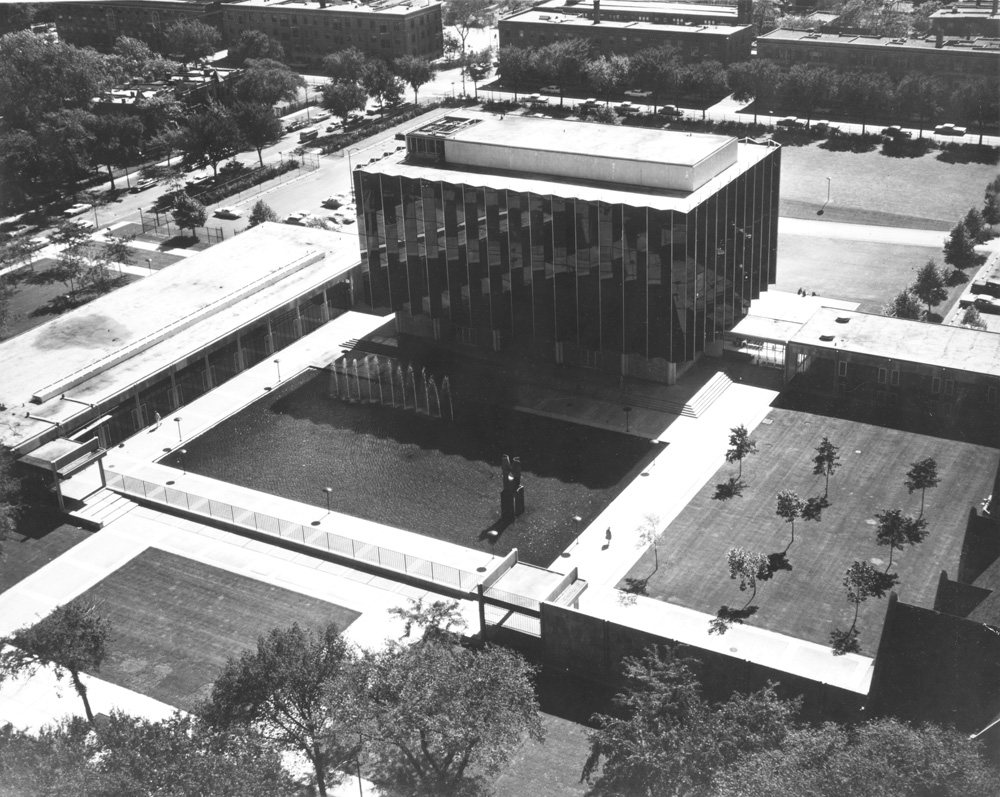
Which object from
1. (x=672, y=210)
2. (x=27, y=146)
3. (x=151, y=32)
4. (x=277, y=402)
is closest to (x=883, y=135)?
(x=672, y=210)

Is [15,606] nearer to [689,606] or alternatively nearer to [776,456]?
[689,606]

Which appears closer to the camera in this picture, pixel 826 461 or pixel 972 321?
pixel 826 461

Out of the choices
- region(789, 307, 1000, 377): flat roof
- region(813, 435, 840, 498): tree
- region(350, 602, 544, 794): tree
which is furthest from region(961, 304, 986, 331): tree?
region(350, 602, 544, 794): tree

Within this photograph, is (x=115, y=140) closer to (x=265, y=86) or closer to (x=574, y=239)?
(x=265, y=86)

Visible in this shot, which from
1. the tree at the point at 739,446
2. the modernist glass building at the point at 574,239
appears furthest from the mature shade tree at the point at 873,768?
the modernist glass building at the point at 574,239

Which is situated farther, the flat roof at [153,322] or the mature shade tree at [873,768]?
the flat roof at [153,322]

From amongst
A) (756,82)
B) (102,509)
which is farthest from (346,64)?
(102,509)

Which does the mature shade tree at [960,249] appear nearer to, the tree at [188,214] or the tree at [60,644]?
the tree at [188,214]
